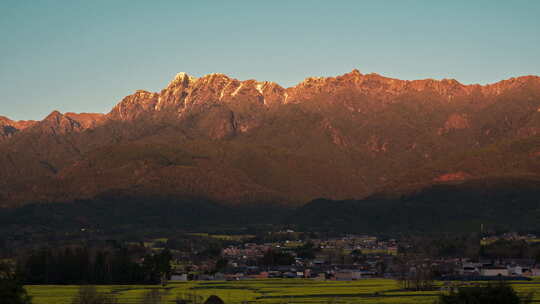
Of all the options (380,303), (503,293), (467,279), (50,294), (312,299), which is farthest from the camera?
(467,279)

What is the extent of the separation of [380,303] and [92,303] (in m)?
38.8

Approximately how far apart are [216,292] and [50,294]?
2622 centimetres

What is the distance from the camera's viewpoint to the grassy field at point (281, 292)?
156750 mm

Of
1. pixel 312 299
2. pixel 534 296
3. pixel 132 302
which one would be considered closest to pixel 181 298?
pixel 132 302

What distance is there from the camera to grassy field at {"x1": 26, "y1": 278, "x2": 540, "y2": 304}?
514 feet

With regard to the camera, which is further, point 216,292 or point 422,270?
point 422,270

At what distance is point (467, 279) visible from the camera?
194750 millimetres

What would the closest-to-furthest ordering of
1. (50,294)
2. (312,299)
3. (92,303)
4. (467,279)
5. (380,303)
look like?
(92,303) < (380,303) < (312,299) < (50,294) < (467,279)

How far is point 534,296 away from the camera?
150 metres

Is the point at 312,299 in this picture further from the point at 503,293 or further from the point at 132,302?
the point at 503,293

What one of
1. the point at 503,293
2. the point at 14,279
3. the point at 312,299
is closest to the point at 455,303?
the point at 503,293

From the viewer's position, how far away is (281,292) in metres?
176

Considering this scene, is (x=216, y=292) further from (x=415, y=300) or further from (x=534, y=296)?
(x=534, y=296)

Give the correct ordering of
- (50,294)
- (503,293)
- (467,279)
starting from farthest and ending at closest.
A: (467,279)
(50,294)
(503,293)
